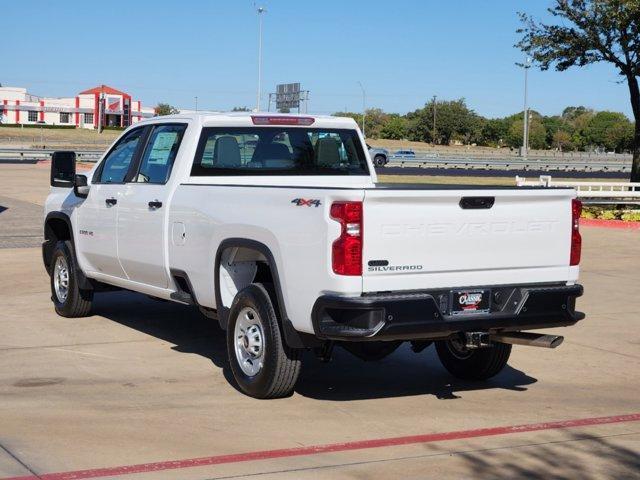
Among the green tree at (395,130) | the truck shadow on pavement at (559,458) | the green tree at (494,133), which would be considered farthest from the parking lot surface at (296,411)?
the green tree at (494,133)

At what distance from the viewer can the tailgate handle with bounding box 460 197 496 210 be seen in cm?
704

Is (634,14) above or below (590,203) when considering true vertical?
above

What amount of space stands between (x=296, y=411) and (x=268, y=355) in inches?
17.0

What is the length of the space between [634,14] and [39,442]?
24.5 meters

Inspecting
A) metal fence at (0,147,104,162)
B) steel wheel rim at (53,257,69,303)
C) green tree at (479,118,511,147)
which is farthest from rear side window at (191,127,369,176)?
green tree at (479,118,511,147)

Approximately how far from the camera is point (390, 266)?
6750mm

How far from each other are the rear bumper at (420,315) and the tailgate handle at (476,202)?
22.6 inches

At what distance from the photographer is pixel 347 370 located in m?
8.78

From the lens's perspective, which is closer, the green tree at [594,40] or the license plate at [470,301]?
the license plate at [470,301]

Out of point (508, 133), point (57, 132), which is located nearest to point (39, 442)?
point (57, 132)

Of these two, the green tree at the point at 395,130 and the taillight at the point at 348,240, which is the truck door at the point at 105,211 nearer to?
the taillight at the point at 348,240

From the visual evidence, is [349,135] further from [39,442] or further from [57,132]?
[57,132]

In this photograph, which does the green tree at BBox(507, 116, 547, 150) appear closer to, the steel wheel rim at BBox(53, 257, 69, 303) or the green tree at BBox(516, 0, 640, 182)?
the green tree at BBox(516, 0, 640, 182)

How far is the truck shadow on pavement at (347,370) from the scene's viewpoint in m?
8.03
